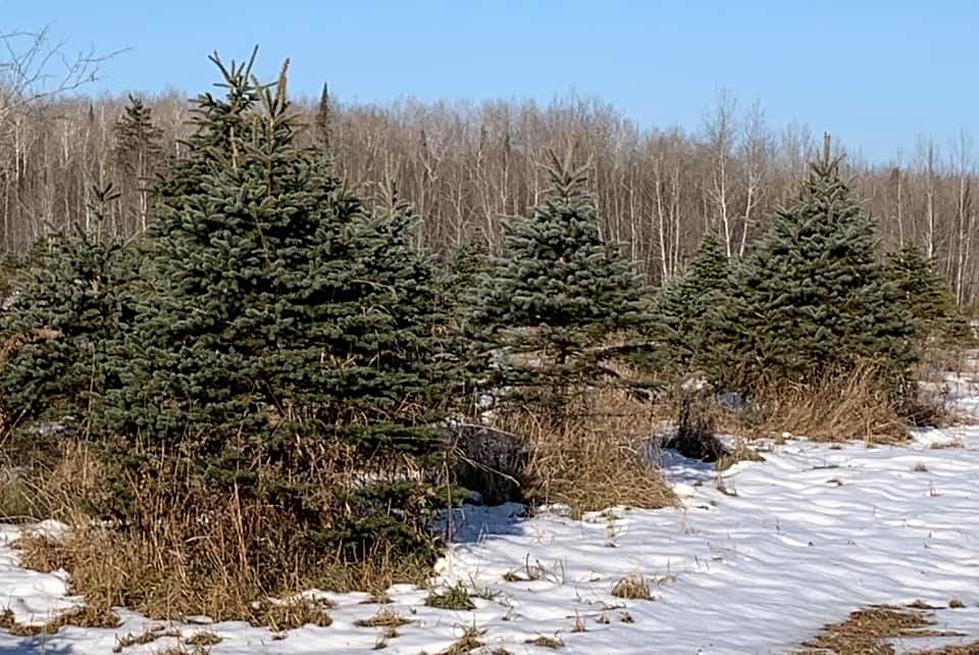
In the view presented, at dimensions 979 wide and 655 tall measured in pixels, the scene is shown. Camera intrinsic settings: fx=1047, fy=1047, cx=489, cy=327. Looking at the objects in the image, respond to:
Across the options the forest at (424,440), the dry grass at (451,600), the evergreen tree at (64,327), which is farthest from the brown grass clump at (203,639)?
the evergreen tree at (64,327)

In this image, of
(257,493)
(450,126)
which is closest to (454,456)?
(257,493)

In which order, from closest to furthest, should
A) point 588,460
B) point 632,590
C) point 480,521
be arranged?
point 632,590
point 480,521
point 588,460

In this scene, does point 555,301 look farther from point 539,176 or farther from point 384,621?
point 539,176

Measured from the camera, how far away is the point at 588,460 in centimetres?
867

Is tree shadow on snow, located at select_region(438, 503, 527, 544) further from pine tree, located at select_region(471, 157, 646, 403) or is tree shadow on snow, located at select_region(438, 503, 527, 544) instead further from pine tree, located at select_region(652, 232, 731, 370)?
pine tree, located at select_region(652, 232, 731, 370)

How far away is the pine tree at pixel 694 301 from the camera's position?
13.7 metres

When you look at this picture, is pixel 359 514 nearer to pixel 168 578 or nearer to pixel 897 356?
pixel 168 578

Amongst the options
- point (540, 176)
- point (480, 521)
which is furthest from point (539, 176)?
point (480, 521)

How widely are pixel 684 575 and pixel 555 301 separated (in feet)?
10.6

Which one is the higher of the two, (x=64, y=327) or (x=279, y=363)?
(x=64, y=327)

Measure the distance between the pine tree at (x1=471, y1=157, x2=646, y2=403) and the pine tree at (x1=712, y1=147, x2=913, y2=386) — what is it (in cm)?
402

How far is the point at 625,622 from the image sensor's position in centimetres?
546

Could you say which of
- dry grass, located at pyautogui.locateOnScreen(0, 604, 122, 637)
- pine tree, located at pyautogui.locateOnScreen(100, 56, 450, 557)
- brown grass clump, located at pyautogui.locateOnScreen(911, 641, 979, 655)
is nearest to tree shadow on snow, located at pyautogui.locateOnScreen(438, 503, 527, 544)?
pine tree, located at pyautogui.locateOnScreen(100, 56, 450, 557)

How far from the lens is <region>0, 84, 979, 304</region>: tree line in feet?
147
